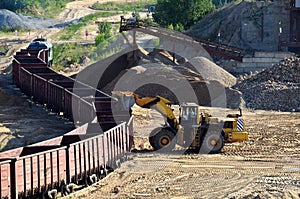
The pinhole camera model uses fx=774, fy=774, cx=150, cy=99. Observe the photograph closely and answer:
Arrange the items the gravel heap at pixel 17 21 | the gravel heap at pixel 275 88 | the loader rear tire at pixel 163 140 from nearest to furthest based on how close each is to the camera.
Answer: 1. the loader rear tire at pixel 163 140
2. the gravel heap at pixel 275 88
3. the gravel heap at pixel 17 21

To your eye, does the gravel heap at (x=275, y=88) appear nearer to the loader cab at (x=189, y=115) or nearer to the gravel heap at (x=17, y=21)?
the loader cab at (x=189, y=115)

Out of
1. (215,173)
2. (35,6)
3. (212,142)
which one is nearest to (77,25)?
(35,6)

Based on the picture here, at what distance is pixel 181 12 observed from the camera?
66.1m

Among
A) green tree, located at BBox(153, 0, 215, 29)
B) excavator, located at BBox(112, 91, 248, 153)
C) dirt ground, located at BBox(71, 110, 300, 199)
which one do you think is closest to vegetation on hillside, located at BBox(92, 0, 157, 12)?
green tree, located at BBox(153, 0, 215, 29)

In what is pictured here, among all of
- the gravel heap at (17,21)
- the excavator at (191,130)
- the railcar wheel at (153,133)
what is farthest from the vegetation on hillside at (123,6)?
the excavator at (191,130)

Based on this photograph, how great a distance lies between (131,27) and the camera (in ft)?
177

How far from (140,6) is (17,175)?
9679 centimetres

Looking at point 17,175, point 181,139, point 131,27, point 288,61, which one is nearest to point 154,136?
point 181,139

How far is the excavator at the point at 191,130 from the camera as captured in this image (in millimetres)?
26688

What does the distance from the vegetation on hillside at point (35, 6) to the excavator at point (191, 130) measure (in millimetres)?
77464

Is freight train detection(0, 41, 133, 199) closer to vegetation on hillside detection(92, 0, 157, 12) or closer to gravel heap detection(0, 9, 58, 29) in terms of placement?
gravel heap detection(0, 9, 58, 29)

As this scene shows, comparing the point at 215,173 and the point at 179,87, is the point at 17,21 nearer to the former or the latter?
the point at 179,87

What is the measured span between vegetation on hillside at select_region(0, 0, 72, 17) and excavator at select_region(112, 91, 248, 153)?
254ft

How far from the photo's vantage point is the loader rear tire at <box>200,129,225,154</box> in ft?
87.6
